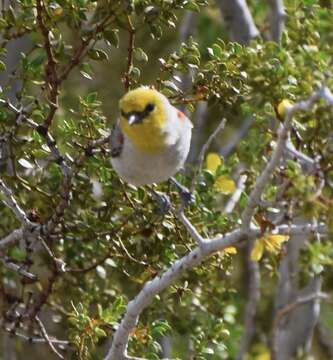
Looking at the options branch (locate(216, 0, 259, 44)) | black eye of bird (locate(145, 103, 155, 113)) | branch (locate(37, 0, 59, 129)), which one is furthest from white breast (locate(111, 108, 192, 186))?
branch (locate(216, 0, 259, 44))

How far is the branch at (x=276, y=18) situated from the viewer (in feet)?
17.4

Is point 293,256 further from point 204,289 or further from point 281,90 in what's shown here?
point 281,90

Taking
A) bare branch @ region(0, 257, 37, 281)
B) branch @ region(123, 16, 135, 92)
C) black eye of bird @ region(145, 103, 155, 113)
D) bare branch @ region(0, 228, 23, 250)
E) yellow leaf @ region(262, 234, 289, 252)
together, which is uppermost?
branch @ region(123, 16, 135, 92)

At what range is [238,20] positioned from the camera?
5109 millimetres

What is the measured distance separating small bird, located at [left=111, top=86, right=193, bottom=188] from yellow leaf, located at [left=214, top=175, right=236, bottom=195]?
147mm

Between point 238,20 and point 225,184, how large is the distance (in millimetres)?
2062

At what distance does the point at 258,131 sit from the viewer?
3.26 m

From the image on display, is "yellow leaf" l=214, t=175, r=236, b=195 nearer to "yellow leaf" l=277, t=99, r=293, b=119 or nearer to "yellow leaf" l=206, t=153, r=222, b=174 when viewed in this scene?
"yellow leaf" l=206, t=153, r=222, b=174

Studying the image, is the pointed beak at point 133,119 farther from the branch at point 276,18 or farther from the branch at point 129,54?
the branch at point 276,18

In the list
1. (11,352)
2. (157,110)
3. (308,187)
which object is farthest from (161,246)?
(11,352)

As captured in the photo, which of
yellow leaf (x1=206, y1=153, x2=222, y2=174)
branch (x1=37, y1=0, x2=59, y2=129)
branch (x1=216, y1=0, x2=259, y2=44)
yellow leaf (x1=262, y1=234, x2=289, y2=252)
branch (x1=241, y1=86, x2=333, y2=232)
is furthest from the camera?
branch (x1=216, y1=0, x2=259, y2=44)

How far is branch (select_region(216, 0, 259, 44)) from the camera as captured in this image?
5.09 metres

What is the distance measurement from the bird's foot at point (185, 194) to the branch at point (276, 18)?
2.09 m

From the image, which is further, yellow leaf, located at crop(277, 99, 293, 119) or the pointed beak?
the pointed beak
